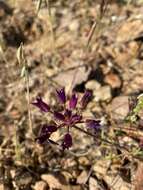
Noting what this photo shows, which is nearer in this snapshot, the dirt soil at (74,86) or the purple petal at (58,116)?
Answer: the purple petal at (58,116)

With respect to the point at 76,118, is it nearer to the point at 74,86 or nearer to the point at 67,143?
the point at 67,143

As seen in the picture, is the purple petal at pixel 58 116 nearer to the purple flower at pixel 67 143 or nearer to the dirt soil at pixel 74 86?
the purple flower at pixel 67 143

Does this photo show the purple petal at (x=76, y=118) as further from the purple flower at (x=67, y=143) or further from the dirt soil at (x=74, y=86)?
the dirt soil at (x=74, y=86)

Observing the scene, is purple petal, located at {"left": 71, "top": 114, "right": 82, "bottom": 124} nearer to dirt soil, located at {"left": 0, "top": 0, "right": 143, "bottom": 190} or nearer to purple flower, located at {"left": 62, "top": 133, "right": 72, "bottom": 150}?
purple flower, located at {"left": 62, "top": 133, "right": 72, "bottom": 150}

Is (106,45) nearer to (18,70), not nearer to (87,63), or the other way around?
(87,63)

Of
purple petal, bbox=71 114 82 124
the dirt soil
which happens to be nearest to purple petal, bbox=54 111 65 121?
purple petal, bbox=71 114 82 124

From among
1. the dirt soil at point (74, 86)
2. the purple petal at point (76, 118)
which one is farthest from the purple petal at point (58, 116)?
the dirt soil at point (74, 86)

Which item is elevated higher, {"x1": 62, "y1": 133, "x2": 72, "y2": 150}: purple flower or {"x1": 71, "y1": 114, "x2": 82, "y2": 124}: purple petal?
{"x1": 71, "y1": 114, "x2": 82, "y2": 124}: purple petal

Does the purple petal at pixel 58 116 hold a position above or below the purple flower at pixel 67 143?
above

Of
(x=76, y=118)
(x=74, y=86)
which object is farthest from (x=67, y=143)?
(x=74, y=86)
